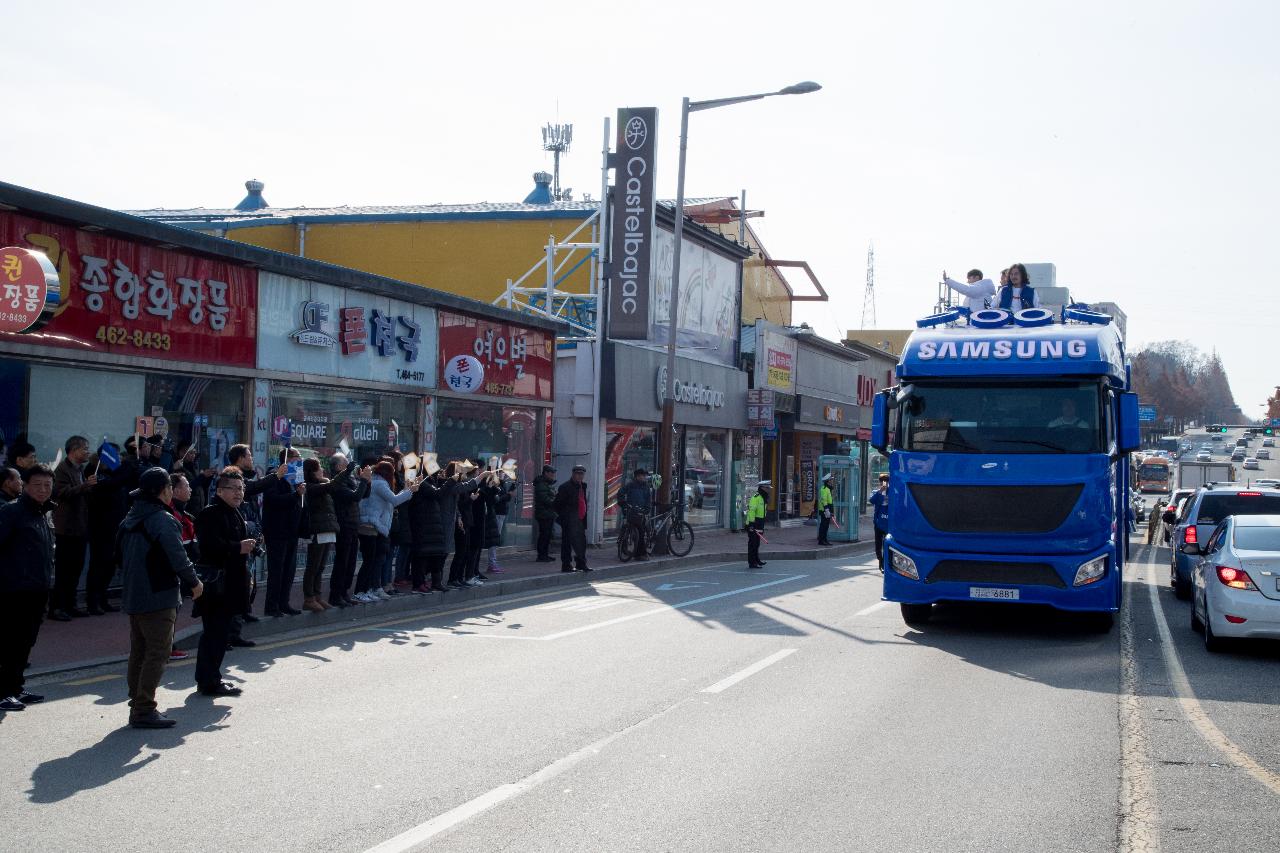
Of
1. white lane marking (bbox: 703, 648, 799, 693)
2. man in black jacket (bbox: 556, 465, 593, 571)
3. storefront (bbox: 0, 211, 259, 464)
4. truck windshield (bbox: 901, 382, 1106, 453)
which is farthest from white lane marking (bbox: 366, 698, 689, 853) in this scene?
man in black jacket (bbox: 556, 465, 593, 571)

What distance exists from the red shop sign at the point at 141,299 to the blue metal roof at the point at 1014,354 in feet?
27.6

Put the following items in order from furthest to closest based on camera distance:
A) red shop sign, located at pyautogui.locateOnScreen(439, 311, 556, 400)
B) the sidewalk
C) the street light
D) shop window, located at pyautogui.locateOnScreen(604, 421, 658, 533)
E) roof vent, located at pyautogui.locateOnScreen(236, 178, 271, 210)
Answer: roof vent, located at pyautogui.locateOnScreen(236, 178, 271, 210) → shop window, located at pyautogui.locateOnScreen(604, 421, 658, 533) → the street light → red shop sign, located at pyautogui.locateOnScreen(439, 311, 556, 400) → the sidewalk

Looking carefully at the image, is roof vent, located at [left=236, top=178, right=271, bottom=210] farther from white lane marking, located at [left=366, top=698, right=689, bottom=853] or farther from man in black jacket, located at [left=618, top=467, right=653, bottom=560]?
white lane marking, located at [left=366, top=698, right=689, bottom=853]

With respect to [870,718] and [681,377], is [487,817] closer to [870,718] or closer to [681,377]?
[870,718]

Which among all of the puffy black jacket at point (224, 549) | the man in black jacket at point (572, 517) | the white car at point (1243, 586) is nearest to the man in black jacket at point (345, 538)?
the puffy black jacket at point (224, 549)

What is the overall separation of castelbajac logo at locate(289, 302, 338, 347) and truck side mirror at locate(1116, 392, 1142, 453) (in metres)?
10.5

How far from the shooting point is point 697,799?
619 cm

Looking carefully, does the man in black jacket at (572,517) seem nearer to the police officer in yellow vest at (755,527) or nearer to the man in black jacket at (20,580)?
the police officer in yellow vest at (755,527)

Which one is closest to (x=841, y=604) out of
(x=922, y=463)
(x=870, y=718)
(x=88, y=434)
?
(x=922, y=463)

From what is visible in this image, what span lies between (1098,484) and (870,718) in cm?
505

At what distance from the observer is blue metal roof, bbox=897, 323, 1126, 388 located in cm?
1256

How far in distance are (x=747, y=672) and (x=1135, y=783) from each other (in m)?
4.08

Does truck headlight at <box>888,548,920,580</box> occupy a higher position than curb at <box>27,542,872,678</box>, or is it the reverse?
truck headlight at <box>888,548,920,580</box>

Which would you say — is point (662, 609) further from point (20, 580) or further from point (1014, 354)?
point (20, 580)
